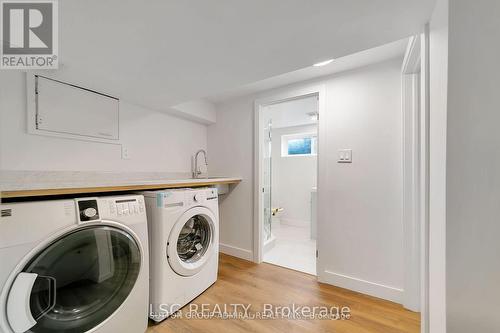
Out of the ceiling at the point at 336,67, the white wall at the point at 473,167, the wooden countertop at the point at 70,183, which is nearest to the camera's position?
the white wall at the point at 473,167

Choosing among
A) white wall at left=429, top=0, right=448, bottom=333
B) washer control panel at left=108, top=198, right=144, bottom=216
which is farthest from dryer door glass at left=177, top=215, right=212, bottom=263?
white wall at left=429, top=0, right=448, bottom=333

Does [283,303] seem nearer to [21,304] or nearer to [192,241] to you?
[192,241]

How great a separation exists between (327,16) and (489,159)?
2.48 feet

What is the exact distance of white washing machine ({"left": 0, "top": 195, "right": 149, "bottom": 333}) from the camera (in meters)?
0.74

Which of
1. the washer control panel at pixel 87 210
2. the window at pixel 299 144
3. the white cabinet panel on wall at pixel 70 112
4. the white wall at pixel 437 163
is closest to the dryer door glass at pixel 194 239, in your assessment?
the washer control panel at pixel 87 210


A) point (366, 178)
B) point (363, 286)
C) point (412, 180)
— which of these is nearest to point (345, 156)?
point (366, 178)

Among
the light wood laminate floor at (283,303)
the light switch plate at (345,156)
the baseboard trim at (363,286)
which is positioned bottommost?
the light wood laminate floor at (283,303)

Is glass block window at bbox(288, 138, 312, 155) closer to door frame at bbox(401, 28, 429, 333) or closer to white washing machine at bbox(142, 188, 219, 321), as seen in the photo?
door frame at bbox(401, 28, 429, 333)

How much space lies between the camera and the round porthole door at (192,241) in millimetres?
1352

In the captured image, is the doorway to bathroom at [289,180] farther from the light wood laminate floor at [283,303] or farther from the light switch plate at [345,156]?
the light switch plate at [345,156]

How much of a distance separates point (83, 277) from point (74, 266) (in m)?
0.08

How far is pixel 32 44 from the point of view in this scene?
94cm

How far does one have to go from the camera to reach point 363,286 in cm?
160

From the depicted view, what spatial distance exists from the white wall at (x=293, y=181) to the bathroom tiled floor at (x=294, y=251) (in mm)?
400
